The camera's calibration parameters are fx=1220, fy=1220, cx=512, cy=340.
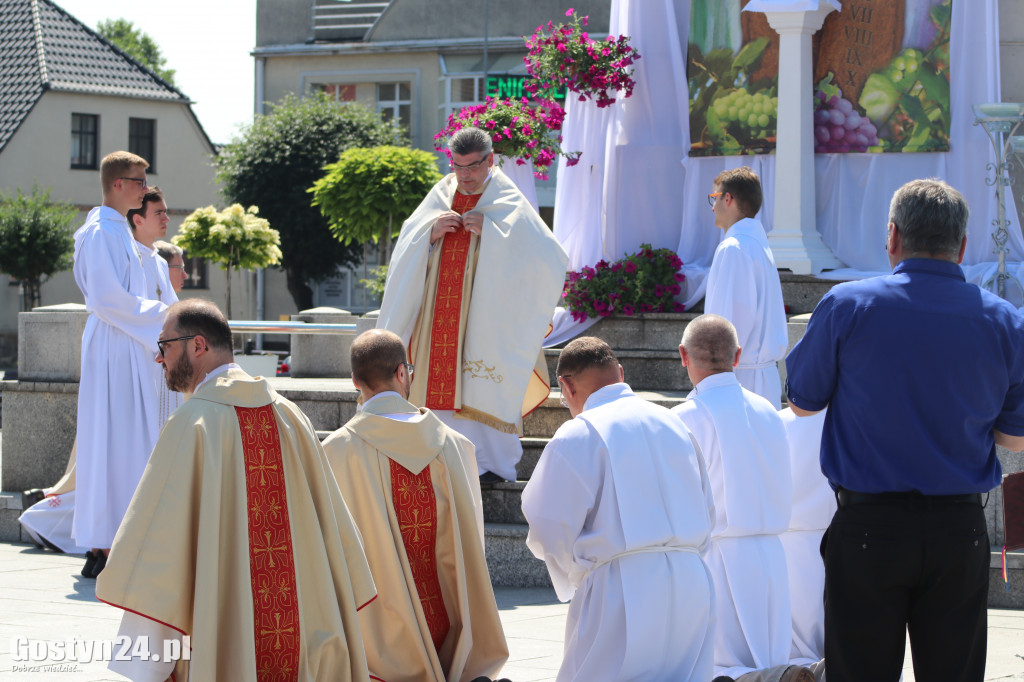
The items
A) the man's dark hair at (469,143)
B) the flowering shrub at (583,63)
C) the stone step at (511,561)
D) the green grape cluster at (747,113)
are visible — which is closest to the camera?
the man's dark hair at (469,143)

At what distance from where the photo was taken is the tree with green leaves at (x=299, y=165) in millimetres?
32844

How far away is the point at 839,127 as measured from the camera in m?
11.0

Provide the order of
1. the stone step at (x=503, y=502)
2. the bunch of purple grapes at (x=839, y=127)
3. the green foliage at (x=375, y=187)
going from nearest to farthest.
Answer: the stone step at (x=503, y=502)
the bunch of purple grapes at (x=839, y=127)
the green foliage at (x=375, y=187)

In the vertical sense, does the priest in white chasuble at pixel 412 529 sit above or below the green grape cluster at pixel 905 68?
below

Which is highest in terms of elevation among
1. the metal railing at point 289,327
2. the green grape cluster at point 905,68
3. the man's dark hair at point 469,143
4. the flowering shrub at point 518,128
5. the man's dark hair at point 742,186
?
the green grape cluster at point 905,68

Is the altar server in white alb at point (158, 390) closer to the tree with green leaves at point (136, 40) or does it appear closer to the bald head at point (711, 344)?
the bald head at point (711, 344)

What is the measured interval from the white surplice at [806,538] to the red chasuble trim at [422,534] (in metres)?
1.51

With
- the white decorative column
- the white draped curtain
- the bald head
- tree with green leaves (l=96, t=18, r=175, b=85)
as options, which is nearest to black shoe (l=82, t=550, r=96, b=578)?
the bald head

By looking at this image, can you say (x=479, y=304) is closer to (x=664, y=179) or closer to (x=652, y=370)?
(x=652, y=370)

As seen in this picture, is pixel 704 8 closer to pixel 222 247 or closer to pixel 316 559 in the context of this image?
pixel 316 559

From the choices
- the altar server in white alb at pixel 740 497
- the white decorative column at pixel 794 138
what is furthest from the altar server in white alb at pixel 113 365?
the white decorative column at pixel 794 138

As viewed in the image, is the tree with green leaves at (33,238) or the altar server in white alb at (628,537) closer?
the altar server in white alb at (628,537)

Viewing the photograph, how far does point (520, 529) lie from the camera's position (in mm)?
7055

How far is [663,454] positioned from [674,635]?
1.99 feet
